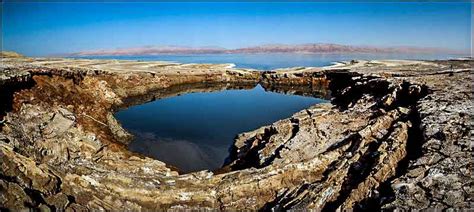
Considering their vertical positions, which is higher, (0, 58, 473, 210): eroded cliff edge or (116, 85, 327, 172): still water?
(0, 58, 473, 210): eroded cliff edge

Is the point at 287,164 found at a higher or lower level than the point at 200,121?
higher

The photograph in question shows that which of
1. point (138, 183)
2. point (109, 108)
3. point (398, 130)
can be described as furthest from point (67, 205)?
point (109, 108)

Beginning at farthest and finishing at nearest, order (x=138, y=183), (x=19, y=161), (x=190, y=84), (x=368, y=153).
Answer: (x=190, y=84)
(x=368, y=153)
(x=138, y=183)
(x=19, y=161)

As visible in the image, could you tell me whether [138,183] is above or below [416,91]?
below

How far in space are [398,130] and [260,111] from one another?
20.5 meters

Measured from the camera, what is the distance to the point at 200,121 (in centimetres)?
2956

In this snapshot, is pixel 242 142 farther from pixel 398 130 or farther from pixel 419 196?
pixel 419 196

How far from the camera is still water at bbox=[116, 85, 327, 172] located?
2089 cm

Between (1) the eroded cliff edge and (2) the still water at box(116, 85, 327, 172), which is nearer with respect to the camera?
(1) the eroded cliff edge

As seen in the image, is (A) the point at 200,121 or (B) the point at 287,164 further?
(A) the point at 200,121

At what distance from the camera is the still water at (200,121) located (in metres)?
20.9

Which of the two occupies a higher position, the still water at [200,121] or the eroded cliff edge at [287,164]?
the eroded cliff edge at [287,164]

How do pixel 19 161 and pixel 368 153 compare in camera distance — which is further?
pixel 368 153

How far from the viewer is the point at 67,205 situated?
9.66m
